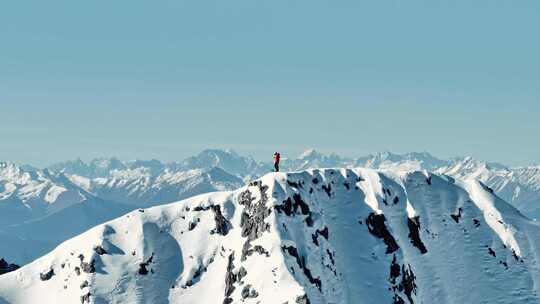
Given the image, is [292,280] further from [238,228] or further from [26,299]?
[26,299]

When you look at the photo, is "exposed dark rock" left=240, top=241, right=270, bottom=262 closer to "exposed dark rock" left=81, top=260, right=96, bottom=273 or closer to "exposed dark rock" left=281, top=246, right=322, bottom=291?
"exposed dark rock" left=281, top=246, right=322, bottom=291

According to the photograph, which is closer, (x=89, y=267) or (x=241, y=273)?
(x=241, y=273)

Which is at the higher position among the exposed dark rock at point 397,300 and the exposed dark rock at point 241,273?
the exposed dark rock at point 241,273

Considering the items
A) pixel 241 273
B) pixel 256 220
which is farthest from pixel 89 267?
pixel 256 220

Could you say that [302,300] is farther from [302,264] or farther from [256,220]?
[256,220]

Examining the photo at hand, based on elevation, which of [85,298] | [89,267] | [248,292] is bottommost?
[85,298]

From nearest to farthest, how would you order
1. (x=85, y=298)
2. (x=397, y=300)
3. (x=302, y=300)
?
(x=302, y=300), (x=85, y=298), (x=397, y=300)

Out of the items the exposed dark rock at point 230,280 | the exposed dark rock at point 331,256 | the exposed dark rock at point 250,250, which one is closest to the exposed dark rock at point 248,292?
the exposed dark rock at point 230,280

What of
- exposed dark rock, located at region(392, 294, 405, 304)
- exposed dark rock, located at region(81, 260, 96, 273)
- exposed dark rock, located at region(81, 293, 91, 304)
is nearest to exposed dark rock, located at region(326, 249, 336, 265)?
exposed dark rock, located at region(392, 294, 405, 304)

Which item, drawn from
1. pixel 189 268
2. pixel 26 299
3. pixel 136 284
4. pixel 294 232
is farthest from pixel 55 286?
pixel 294 232

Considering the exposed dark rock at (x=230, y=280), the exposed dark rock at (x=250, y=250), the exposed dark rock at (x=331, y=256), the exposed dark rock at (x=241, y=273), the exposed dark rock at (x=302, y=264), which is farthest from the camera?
the exposed dark rock at (x=331, y=256)

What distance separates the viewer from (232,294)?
579ft

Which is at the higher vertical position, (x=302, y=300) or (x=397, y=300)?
(x=397, y=300)

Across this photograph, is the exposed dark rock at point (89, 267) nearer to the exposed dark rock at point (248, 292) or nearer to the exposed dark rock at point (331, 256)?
the exposed dark rock at point (248, 292)
